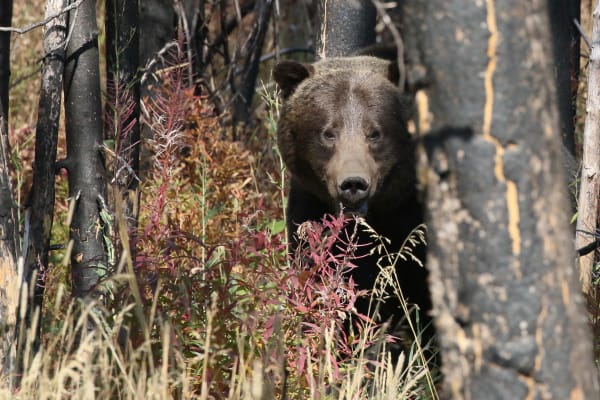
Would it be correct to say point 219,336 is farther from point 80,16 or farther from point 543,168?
point 80,16

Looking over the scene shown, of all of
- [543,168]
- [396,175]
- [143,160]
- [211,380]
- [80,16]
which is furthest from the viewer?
[143,160]

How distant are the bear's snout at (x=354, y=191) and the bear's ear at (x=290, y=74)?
86cm

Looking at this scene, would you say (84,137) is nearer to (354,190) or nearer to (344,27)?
(354,190)

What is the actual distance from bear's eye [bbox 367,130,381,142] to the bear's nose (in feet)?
1.25

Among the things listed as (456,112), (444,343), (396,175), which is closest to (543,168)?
(456,112)

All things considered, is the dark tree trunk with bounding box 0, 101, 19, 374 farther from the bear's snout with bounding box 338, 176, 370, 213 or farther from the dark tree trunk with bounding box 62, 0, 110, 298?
the bear's snout with bounding box 338, 176, 370, 213

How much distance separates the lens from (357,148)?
4758 millimetres

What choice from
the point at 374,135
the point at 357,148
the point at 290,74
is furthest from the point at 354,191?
the point at 290,74

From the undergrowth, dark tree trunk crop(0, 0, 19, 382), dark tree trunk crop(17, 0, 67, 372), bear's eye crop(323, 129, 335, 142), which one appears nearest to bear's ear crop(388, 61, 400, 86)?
bear's eye crop(323, 129, 335, 142)

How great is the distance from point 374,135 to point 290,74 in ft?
2.25

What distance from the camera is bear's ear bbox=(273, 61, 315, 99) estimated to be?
16.6ft

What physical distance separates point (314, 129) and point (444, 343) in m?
2.85

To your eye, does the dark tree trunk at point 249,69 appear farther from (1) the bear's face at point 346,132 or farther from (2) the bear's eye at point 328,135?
(2) the bear's eye at point 328,135

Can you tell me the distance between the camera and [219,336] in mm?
3088
